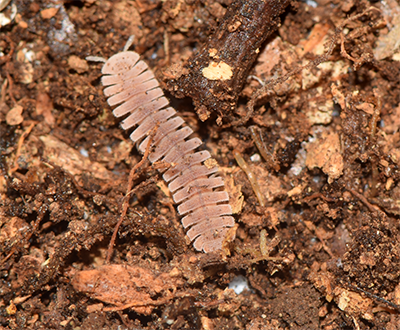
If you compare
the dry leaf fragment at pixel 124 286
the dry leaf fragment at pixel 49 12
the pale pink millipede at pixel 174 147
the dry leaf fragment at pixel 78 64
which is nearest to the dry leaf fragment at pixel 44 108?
the dry leaf fragment at pixel 78 64

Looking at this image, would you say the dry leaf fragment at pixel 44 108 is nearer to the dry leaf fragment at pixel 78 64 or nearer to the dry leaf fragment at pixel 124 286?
the dry leaf fragment at pixel 78 64

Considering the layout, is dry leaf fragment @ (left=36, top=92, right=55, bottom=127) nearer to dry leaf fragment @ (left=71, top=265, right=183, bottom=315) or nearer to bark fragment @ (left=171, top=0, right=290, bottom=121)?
bark fragment @ (left=171, top=0, right=290, bottom=121)

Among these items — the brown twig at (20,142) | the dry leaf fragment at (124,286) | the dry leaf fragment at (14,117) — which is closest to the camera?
the dry leaf fragment at (124,286)

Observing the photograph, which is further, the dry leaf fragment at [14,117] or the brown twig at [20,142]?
the dry leaf fragment at [14,117]

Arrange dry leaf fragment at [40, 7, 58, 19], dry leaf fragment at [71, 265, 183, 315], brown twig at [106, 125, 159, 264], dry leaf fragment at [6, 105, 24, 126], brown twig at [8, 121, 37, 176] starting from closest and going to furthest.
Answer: dry leaf fragment at [71, 265, 183, 315] < brown twig at [106, 125, 159, 264] < brown twig at [8, 121, 37, 176] < dry leaf fragment at [6, 105, 24, 126] < dry leaf fragment at [40, 7, 58, 19]

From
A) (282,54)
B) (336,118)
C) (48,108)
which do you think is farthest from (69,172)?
(336,118)

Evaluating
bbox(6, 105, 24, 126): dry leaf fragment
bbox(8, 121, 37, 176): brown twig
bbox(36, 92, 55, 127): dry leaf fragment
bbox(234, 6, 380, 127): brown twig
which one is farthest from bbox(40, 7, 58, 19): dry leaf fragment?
bbox(234, 6, 380, 127): brown twig

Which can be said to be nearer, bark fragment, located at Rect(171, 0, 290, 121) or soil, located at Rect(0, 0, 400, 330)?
soil, located at Rect(0, 0, 400, 330)
